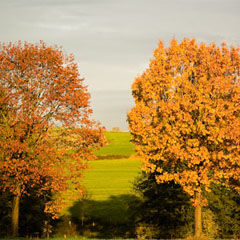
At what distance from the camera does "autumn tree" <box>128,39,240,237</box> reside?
27.0 meters

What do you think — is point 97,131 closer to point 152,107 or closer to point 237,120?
point 152,107

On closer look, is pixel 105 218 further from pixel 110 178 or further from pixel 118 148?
pixel 118 148

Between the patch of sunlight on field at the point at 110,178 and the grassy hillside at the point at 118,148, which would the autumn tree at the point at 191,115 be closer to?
the patch of sunlight on field at the point at 110,178

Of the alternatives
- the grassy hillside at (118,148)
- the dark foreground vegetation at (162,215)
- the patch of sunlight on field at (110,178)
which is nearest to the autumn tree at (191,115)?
the dark foreground vegetation at (162,215)

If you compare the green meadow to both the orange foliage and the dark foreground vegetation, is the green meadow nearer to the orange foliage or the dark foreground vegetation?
the dark foreground vegetation

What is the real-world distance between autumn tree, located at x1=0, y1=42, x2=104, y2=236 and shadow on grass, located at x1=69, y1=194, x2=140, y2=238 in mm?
14235

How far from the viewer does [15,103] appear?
2836 cm

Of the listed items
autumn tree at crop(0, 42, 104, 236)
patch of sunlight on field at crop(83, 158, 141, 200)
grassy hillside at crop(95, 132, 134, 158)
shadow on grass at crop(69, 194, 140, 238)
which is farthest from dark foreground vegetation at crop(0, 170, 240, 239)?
grassy hillside at crop(95, 132, 134, 158)

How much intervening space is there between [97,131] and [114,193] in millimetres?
40994

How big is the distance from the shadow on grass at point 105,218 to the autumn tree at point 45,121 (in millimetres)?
14235

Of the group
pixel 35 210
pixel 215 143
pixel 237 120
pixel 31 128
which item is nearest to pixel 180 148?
pixel 215 143

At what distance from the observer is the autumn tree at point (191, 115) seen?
2698 centimetres

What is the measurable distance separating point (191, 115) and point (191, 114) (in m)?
0.47

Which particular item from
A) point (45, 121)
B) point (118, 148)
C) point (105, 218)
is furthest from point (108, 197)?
point (118, 148)
